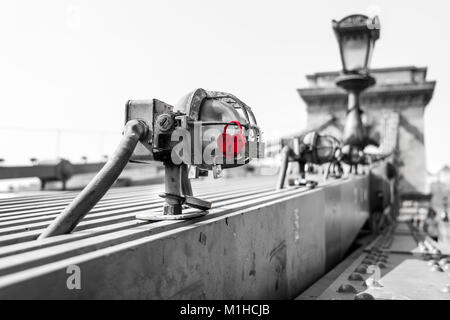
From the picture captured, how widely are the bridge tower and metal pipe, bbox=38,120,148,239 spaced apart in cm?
2702

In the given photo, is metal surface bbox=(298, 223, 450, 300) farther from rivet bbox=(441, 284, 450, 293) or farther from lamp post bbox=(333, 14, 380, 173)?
lamp post bbox=(333, 14, 380, 173)

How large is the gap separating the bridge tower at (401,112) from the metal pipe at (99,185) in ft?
88.7

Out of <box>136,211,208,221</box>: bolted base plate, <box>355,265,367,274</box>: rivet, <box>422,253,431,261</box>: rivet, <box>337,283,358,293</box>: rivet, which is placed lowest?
<box>422,253,431,261</box>: rivet

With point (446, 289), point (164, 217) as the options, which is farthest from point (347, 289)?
point (164, 217)

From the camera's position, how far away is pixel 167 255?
1.98 metres

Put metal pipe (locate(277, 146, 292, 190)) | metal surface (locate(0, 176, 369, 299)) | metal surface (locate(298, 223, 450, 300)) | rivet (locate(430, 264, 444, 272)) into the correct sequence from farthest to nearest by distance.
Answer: metal pipe (locate(277, 146, 292, 190)) → rivet (locate(430, 264, 444, 272)) → metal surface (locate(298, 223, 450, 300)) → metal surface (locate(0, 176, 369, 299))

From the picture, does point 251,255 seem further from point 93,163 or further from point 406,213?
point 406,213

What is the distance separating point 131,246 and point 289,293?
7.66 feet

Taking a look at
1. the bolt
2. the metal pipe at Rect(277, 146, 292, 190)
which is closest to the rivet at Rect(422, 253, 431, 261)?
the metal pipe at Rect(277, 146, 292, 190)

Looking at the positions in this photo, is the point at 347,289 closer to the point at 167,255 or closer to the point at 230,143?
the point at 230,143

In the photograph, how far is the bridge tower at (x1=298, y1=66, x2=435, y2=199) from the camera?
2806cm

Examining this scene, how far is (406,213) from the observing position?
786 inches

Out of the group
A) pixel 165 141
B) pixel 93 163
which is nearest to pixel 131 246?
pixel 165 141
